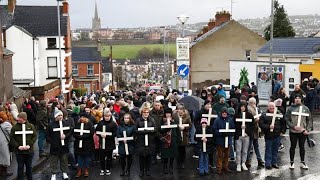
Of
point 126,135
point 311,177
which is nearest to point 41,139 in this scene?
point 126,135

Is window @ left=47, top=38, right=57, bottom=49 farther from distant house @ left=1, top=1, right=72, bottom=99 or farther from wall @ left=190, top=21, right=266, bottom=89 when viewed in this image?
wall @ left=190, top=21, right=266, bottom=89

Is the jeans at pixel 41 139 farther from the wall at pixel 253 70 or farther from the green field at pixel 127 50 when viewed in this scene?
the green field at pixel 127 50

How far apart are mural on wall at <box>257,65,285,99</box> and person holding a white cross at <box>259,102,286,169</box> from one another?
49.3ft

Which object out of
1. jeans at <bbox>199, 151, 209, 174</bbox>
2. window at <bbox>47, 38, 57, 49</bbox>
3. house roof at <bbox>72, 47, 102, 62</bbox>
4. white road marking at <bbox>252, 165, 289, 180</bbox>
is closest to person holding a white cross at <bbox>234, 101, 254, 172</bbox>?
white road marking at <bbox>252, 165, 289, 180</bbox>

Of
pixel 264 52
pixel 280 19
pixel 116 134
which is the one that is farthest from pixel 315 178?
pixel 280 19

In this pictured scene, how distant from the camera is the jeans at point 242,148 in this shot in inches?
549

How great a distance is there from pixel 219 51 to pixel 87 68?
2699cm

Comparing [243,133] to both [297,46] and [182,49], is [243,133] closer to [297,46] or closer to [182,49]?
[182,49]

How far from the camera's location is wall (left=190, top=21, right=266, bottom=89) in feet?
176

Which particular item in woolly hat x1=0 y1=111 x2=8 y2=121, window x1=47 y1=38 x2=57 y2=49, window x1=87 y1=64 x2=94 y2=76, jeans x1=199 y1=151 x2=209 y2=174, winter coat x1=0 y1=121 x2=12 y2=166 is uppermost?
window x1=47 y1=38 x2=57 y2=49

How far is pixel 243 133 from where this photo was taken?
45.4 feet

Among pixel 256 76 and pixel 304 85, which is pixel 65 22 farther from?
pixel 304 85

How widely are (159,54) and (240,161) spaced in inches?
6636

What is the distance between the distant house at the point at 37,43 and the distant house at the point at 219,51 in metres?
13.1
